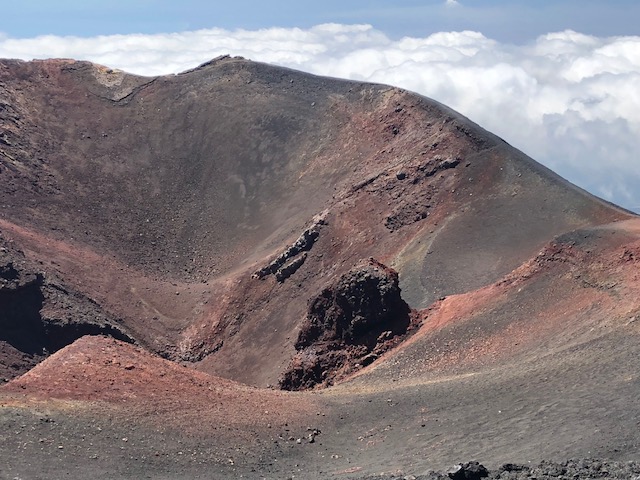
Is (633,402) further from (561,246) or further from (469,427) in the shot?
(561,246)

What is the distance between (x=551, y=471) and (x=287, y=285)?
3978 centimetres

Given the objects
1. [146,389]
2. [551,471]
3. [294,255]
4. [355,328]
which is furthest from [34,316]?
[551,471]

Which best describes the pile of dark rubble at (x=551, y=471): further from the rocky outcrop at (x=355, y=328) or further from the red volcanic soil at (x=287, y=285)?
the rocky outcrop at (x=355, y=328)

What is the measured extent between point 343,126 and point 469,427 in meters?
50.5

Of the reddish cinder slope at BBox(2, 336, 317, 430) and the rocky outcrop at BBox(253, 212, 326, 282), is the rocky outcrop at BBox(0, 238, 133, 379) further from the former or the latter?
the reddish cinder slope at BBox(2, 336, 317, 430)

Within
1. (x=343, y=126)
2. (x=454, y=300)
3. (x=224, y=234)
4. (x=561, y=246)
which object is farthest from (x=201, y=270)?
(x=561, y=246)

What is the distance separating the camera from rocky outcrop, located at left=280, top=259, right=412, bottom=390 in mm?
43594

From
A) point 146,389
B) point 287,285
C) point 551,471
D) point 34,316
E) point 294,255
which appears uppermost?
point 294,255

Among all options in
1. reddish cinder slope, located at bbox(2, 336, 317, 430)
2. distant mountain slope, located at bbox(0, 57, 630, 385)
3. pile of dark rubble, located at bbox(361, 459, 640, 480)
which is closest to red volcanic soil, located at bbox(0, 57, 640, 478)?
reddish cinder slope, located at bbox(2, 336, 317, 430)

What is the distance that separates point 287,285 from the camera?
193ft

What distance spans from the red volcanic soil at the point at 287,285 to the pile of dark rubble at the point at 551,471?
5.49ft

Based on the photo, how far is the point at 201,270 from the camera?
66938 mm

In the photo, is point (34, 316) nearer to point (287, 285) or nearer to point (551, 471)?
point (287, 285)

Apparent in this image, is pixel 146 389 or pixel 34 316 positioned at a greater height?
pixel 146 389
